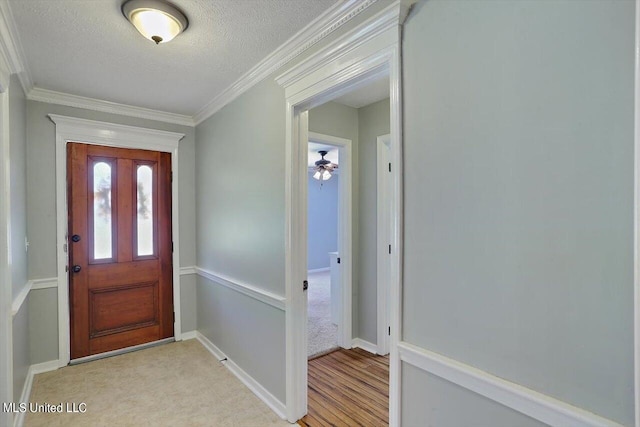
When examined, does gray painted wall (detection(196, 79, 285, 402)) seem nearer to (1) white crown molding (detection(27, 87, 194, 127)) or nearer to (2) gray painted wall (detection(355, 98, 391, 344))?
(1) white crown molding (detection(27, 87, 194, 127))

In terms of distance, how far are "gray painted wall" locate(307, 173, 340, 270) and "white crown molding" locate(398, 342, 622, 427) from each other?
6.83m

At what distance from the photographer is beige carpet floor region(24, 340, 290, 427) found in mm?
2230

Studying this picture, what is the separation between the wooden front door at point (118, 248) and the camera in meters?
3.13

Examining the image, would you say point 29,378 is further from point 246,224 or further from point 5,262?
point 246,224

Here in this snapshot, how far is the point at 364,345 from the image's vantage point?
337 centimetres

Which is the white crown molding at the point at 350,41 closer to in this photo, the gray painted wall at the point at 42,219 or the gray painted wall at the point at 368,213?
the gray painted wall at the point at 368,213

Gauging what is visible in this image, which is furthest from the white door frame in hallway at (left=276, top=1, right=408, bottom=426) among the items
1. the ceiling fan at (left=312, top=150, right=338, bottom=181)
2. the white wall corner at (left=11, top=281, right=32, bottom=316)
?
the ceiling fan at (left=312, top=150, right=338, bottom=181)

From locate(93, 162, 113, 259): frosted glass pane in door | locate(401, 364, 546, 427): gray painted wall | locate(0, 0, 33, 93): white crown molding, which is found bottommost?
locate(401, 364, 546, 427): gray painted wall

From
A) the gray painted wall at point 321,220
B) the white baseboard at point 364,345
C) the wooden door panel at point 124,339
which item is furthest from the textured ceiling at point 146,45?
the gray painted wall at point 321,220

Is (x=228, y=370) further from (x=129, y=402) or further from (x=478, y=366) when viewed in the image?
(x=478, y=366)

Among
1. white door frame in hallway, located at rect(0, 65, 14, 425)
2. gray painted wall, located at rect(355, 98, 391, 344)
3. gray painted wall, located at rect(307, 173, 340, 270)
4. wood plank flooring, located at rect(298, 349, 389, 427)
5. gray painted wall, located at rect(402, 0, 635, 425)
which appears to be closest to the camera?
gray painted wall, located at rect(402, 0, 635, 425)

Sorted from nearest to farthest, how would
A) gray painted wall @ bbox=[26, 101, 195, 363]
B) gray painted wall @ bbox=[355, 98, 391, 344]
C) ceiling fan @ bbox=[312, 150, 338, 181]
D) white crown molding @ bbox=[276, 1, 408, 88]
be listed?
white crown molding @ bbox=[276, 1, 408, 88] → gray painted wall @ bbox=[26, 101, 195, 363] → gray painted wall @ bbox=[355, 98, 391, 344] → ceiling fan @ bbox=[312, 150, 338, 181]

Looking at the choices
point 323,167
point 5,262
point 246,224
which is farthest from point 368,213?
point 5,262

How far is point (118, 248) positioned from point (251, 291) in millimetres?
1700
